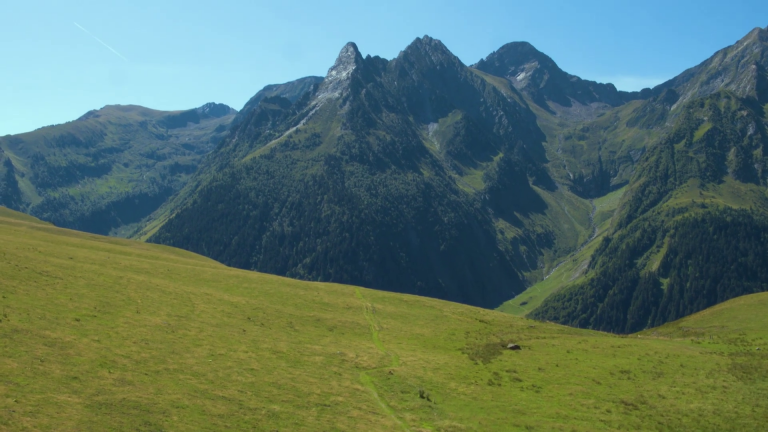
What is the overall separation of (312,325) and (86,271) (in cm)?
3277

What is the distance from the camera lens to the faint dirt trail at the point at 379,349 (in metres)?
48.3

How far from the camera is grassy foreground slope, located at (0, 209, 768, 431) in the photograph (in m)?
42.8

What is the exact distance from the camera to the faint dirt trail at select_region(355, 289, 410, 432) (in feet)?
159

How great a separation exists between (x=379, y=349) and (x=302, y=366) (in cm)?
1241

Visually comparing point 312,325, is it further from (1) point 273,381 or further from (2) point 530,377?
(2) point 530,377

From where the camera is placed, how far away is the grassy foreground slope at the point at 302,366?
141ft

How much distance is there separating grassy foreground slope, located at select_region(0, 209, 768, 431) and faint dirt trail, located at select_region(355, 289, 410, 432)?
30cm

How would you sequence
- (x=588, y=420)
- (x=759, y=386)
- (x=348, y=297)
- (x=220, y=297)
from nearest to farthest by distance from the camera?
(x=588, y=420)
(x=759, y=386)
(x=220, y=297)
(x=348, y=297)

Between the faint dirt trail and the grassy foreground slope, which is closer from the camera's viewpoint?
the grassy foreground slope

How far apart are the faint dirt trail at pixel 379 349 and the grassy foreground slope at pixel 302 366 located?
296 mm

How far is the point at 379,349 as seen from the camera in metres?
65.1

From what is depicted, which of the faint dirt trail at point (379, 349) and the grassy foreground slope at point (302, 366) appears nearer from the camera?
the grassy foreground slope at point (302, 366)

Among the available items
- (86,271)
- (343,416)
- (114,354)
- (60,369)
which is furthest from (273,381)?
(86,271)

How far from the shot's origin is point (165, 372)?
4803 cm
